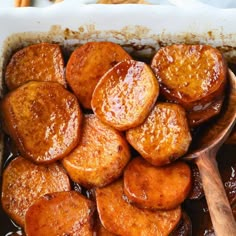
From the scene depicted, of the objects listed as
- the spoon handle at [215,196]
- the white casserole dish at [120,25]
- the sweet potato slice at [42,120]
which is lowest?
the spoon handle at [215,196]

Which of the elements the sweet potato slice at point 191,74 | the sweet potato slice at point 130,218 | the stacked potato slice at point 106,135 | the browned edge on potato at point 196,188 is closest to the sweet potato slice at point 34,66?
the stacked potato slice at point 106,135

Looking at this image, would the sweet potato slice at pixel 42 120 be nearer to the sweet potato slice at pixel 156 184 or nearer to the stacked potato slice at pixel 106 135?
the stacked potato slice at pixel 106 135

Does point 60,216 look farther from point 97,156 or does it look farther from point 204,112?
point 204,112

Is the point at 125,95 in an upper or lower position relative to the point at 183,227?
upper

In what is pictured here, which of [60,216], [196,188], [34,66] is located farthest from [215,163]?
[34,66]

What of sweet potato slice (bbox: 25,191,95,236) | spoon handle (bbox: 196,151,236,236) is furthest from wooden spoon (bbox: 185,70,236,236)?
sweet potato slice (bbox: 25,191,95,236)

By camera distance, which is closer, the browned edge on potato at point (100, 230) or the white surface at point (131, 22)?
the browned edge on potato at point (100, 230)

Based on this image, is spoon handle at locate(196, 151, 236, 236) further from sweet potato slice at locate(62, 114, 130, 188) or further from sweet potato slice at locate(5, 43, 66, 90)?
sweet potato slice at locate(5, 43, 66, 90)

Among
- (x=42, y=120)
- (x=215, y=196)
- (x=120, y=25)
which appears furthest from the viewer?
(x=120, y=25)
